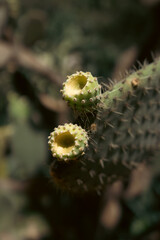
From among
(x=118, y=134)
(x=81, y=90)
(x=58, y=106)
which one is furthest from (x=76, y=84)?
(x=58, y=106)

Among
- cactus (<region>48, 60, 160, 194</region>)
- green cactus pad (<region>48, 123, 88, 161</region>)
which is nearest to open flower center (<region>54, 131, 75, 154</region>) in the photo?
green cactus pad (<region>48, 123, 88, 161</region>)

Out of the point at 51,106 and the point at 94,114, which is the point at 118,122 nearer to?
the point at 94,114

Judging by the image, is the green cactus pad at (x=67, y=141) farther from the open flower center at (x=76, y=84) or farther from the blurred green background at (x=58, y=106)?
the blurred green background at (x=58, y=106)

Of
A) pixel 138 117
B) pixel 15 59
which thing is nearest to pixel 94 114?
pixel 138 117

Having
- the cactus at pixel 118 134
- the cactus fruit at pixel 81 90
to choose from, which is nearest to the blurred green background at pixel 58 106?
the cactus at pixel 118 134

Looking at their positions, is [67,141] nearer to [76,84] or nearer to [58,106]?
[76,84]

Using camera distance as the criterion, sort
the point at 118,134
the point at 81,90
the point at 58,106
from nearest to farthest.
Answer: the point at 81,90 < the point at 118,134 < the point at 58,106
